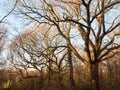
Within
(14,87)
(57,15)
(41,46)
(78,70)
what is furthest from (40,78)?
(57,15)

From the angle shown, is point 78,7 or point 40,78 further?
point 40,78

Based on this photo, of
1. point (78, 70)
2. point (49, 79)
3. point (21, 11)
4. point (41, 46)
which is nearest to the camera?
point (21, 11)

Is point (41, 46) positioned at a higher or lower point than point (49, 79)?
higher

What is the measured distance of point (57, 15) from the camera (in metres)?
23.4

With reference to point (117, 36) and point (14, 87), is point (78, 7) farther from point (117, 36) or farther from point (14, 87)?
point (14, 87)

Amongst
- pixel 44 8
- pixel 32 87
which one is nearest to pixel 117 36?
pixel 44 8

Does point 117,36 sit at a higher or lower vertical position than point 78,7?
lower

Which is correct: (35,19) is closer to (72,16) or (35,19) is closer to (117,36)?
(72,16)

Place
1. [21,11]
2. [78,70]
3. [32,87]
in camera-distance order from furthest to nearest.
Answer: [78,70] < [32,87] < [21,11]

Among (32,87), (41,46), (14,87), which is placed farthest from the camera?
(41,46)

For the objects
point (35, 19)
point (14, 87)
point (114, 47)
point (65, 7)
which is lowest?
point (14, 87)

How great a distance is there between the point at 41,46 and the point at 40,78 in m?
6.22

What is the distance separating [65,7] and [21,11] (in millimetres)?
4410

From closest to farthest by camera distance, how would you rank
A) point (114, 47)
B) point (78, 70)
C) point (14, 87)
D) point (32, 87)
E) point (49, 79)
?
point (114, 47) < point (14, 87) < point (32, 87) < point (49, 79) < point (78, 70)
